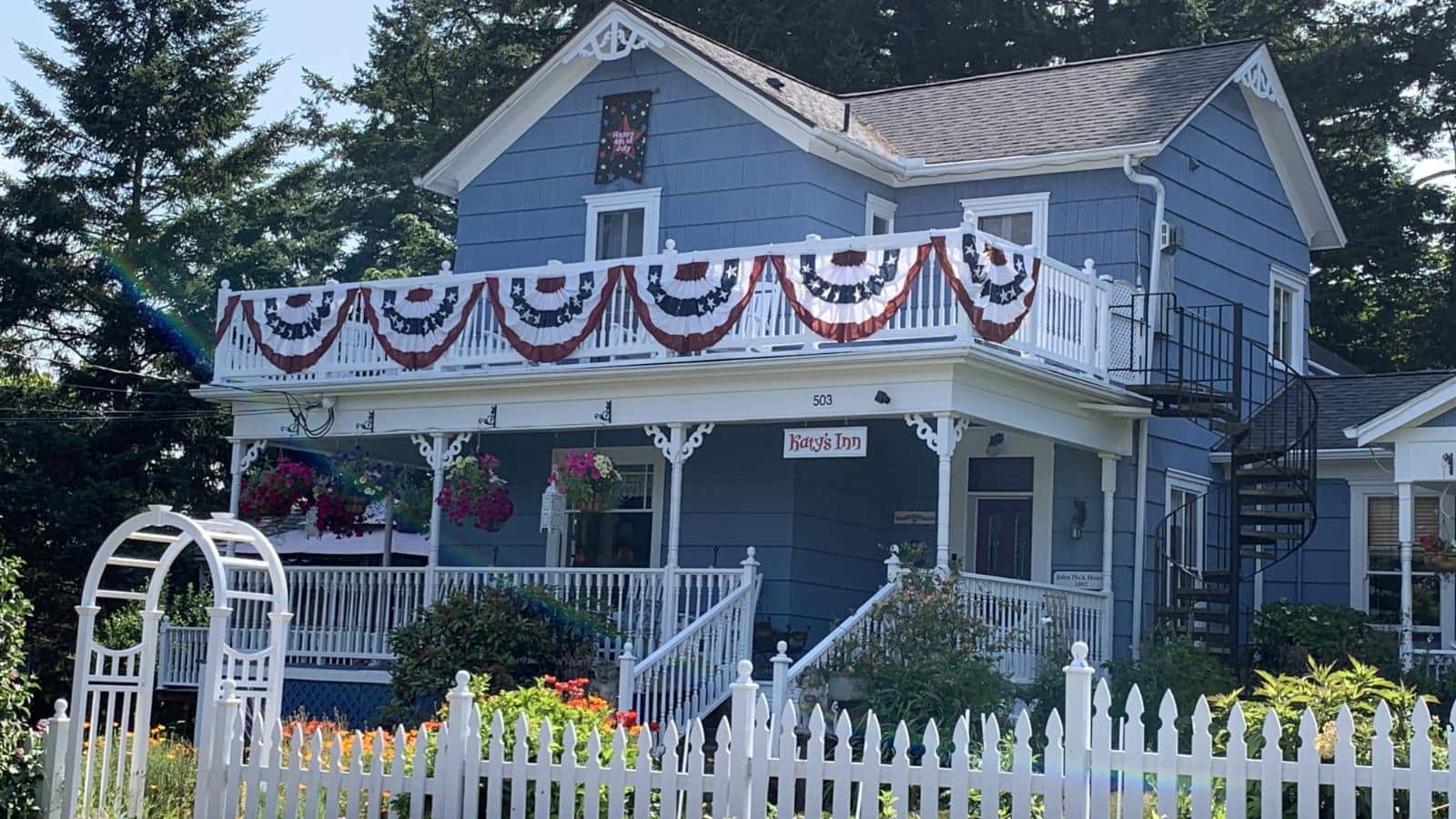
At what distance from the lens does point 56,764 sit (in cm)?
1125

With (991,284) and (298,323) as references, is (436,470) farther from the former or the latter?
(991,284)

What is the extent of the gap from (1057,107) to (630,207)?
5.49 metres

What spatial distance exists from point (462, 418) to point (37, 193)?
13.9m

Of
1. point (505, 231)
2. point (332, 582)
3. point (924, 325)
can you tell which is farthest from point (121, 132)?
point (924, 325)

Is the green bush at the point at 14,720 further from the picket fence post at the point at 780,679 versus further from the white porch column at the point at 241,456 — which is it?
the white porch column at the point at 241,456

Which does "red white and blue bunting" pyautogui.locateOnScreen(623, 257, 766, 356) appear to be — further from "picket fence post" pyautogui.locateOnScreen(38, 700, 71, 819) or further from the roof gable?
"picket fence post" pyautogui.locateOnScreen(38, 700, 71, 819)

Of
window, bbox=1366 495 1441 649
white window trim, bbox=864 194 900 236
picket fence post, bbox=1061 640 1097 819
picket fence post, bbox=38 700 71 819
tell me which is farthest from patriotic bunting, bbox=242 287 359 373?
picket fence post, bbox=1061 640 1097 819

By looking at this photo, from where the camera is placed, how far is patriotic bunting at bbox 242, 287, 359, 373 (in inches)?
840

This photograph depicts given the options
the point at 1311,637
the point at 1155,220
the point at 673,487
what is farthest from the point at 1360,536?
the point at 673,487

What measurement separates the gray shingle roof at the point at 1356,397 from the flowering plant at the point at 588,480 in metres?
8.35

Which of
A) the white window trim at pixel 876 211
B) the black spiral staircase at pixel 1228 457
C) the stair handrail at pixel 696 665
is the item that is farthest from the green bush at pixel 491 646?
the white window trim at pixel 876 211

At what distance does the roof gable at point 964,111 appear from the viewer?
22.0 meters

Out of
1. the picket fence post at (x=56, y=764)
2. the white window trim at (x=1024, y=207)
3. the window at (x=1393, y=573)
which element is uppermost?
the white window trim at (x=1024, y=207)

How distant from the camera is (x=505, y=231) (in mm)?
24375
